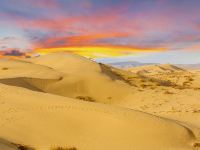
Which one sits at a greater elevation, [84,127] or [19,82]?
[19,82]

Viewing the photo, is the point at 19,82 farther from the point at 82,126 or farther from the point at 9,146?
the point at 9,146

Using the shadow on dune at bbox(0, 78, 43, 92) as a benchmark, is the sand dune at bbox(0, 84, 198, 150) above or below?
below

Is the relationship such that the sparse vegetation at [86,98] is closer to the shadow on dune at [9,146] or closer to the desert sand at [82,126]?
the desert sand at [82,126]

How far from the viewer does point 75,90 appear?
34.0m

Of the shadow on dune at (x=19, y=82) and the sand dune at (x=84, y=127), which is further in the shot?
the shadow on dune at (x=19, y=82)

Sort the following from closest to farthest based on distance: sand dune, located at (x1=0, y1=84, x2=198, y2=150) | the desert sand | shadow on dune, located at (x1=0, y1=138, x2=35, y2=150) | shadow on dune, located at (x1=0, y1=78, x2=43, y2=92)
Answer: shadow on dune, located at (x1=0, y1=138, x2=35, y2=150), the desert sand, sand dune, located at (x1=0, y1=84, x2=198, y2=150), shadow on dune, located at (x1=0, y1=78, x2=43, y2=92)

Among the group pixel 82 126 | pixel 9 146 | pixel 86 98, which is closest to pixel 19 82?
pixel 86 98

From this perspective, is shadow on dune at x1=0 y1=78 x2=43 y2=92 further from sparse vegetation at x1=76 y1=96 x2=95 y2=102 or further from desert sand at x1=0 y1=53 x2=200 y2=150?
desert sand at x1=0 y1=53 x2=200 y2=150

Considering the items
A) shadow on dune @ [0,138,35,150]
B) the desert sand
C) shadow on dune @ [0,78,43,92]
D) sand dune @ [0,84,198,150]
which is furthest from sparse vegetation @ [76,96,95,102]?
shadow on dune @ [0,138,35,150]

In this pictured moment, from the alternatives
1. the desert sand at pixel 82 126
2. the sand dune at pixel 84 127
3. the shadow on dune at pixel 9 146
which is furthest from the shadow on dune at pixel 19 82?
the shadow on dune at pixel 9 146

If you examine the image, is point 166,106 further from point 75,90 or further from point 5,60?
point 5,60

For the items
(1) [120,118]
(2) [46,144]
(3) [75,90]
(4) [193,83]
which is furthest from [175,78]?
(2) [46,144]

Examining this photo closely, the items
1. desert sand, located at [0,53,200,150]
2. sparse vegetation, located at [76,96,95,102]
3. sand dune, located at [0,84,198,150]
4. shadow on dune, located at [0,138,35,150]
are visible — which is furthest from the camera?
sparse vegetation, located at [76,96,95,102]

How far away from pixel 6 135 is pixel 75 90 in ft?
60.8
